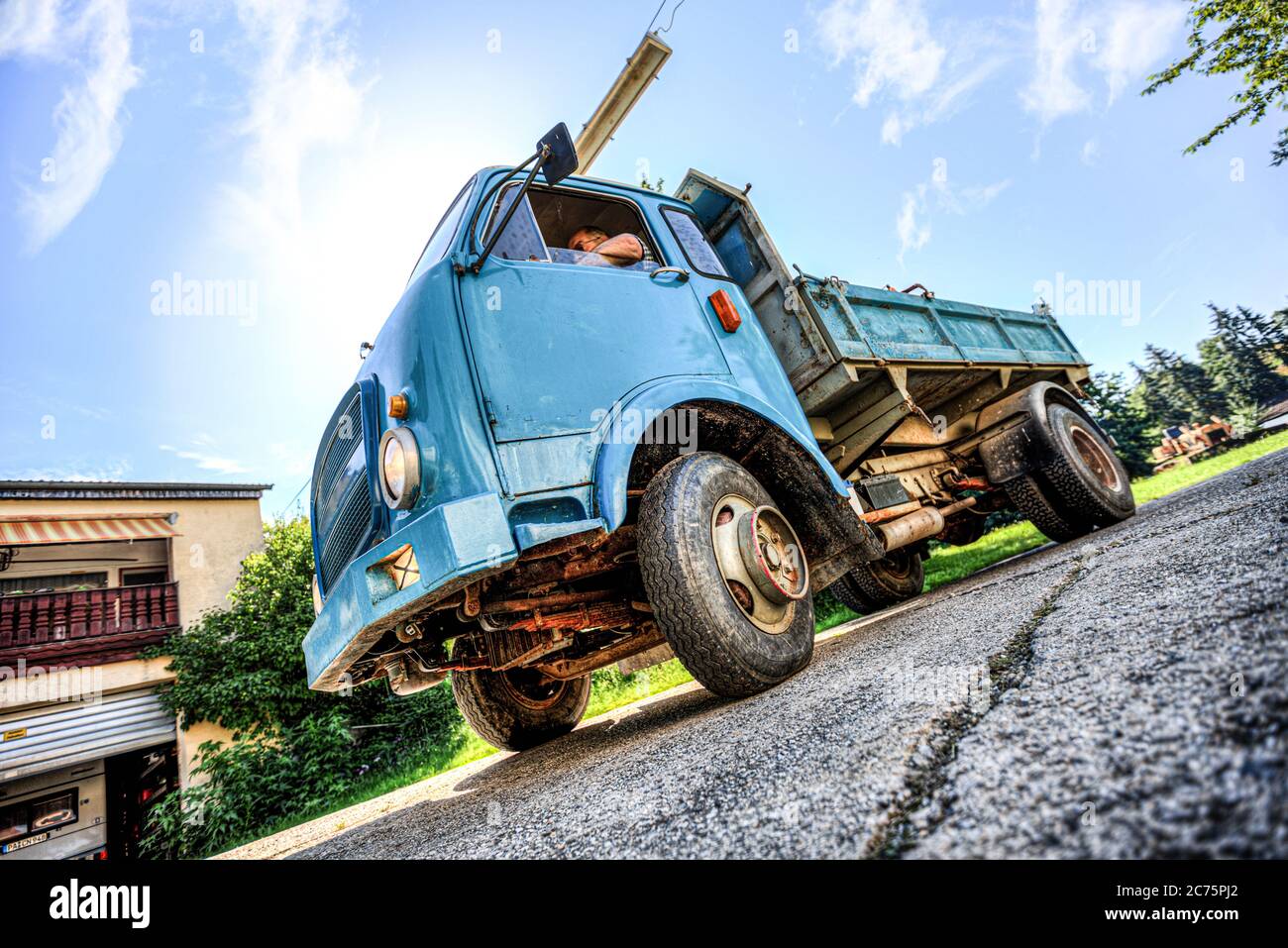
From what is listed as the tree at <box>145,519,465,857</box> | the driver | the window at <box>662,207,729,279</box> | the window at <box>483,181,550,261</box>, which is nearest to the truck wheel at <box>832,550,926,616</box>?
the window at <box>662,207,729,279</box>

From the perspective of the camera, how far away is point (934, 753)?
995 millimetres

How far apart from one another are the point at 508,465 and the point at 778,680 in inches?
51.0

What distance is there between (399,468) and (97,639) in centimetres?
1028

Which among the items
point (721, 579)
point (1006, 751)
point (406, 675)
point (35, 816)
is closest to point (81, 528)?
point (35, 816)

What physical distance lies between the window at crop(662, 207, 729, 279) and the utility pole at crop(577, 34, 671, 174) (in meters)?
1.42

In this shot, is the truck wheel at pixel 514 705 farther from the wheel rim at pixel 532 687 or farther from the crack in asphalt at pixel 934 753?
the crack in asphalt at pixel 934 753

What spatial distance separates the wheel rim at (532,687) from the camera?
11.0ft

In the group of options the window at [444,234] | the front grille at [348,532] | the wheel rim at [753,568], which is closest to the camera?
the wheel rim at [753,568]

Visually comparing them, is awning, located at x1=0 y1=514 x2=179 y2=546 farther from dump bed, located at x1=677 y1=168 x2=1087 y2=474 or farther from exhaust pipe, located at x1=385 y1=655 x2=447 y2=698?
dump bed, located at x1=677 y1=168 x2=1087 y2=474

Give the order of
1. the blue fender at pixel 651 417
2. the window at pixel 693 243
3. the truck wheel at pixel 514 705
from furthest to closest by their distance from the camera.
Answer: the truck wheel at pixel 514 705 < the window at pixel 693 243 < the blue fender at pixel 651 417

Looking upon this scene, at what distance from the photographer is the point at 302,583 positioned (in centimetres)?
848

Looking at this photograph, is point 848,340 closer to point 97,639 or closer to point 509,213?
point 509,213

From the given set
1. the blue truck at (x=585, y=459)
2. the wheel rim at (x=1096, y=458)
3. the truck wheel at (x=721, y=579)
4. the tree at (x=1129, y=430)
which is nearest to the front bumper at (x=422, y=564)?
the blue truck at (x=585, y=459)
